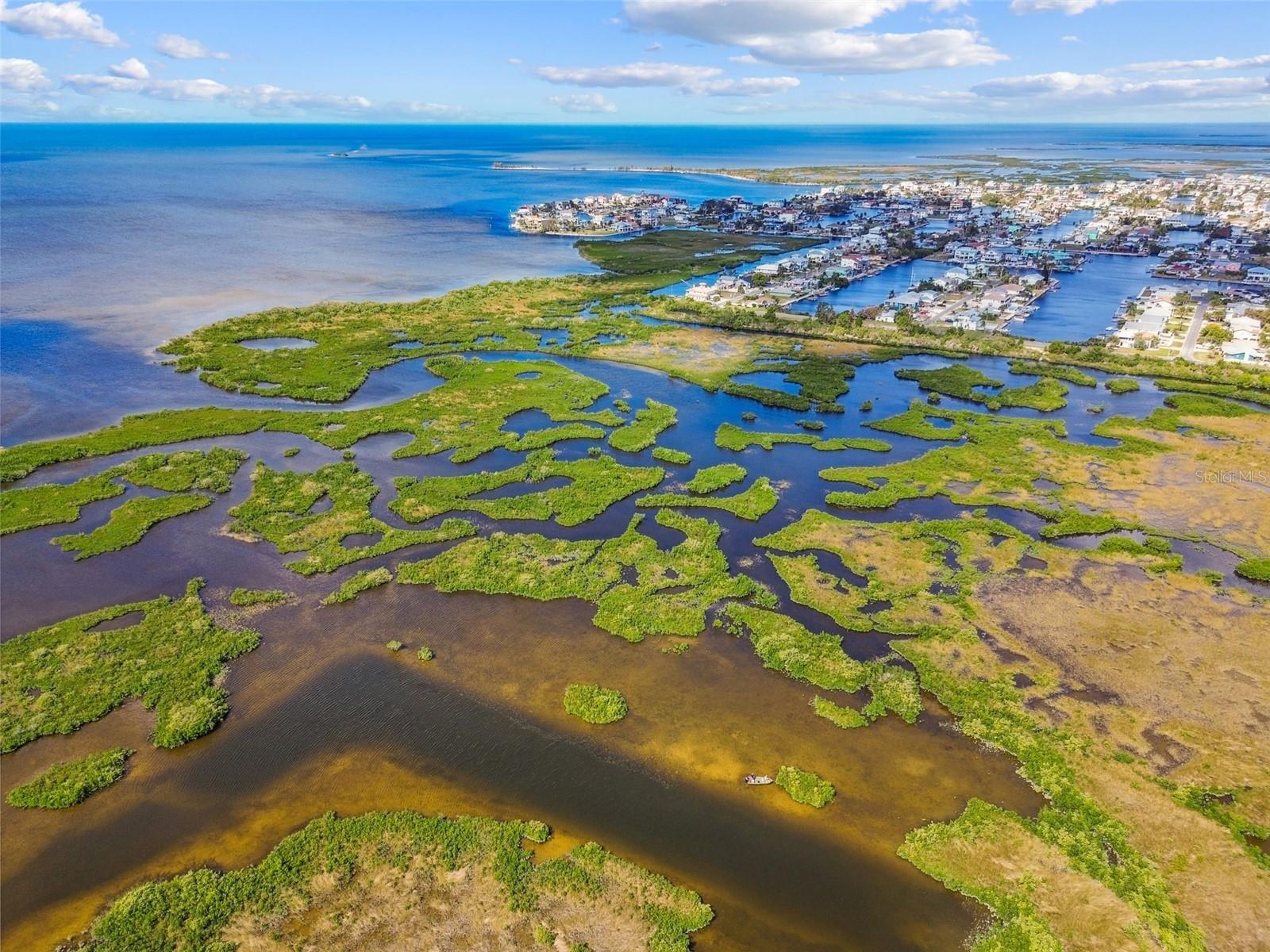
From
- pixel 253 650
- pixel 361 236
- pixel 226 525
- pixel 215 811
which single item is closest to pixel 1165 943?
pixel 215 811

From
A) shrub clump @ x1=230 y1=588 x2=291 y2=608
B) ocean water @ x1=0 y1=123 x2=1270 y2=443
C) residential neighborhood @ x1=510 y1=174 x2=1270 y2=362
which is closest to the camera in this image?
shrub clump @ x1=230 y1=588 x2=291 y2=608

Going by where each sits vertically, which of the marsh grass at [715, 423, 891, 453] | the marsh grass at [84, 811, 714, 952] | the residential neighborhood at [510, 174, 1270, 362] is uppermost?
the residential neighborhood at [510, 174, 1270, 362]

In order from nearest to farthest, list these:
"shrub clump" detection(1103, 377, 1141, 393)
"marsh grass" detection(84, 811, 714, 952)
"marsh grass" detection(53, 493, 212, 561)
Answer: "marsh grass" detection(84, 811, 714, 952) → "marsh grass" detection(53, 493, 212, 561) → "shrub clump" detection(1103, 377, 1141, 393)

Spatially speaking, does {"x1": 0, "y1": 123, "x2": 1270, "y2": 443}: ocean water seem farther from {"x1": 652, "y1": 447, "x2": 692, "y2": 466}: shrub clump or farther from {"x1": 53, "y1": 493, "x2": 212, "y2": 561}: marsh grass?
{"x1": 652, "y1": 447, "x2": 692, "y2": 466}: shrub clump

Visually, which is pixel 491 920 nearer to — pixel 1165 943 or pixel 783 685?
pixel 783 685

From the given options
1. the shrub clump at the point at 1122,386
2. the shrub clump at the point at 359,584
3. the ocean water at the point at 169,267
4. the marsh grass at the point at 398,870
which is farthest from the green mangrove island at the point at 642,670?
the ocean water at the point at 169,267

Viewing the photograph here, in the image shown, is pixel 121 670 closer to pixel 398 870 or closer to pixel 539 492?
pixel 398 870

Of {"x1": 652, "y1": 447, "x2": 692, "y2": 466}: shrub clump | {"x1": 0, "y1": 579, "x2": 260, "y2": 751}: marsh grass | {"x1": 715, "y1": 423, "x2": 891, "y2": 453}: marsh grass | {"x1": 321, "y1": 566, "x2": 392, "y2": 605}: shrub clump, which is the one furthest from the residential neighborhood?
{"x1": 0, "y1": 579, "x2": 260, "y2": 751}: marsh grass
